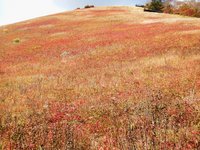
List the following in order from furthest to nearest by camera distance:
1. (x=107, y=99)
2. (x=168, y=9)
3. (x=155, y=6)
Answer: (x=168, y=9) → (x=155, y=6) → (x=107, y=99)

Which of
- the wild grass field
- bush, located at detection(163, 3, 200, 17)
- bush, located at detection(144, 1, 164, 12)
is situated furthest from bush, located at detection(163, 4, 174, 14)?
the wild grass field

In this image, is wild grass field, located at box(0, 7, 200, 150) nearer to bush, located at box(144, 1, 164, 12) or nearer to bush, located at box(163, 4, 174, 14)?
bush, located at box(144, 1, 164, 12)

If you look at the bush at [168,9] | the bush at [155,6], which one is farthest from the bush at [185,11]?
the bush at [155,6]

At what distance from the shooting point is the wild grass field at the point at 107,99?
345 inches

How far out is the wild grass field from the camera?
877 cm

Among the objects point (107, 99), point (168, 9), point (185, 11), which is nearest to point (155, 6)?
point (168, 9)

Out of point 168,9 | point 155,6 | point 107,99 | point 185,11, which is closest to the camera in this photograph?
point 107,99

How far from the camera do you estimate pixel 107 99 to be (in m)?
13.0

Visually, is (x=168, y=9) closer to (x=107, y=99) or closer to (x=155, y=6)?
(x=155, y=6)

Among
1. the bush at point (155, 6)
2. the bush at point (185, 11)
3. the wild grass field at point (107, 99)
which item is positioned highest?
the wild grass field at point (107, 99)

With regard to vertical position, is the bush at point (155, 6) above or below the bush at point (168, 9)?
above

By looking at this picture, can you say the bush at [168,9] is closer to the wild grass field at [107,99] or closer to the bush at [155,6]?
the bush at [155,6]

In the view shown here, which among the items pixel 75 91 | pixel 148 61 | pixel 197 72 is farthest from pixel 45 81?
pixel 197 72

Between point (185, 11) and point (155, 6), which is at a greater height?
point (155, 6)
